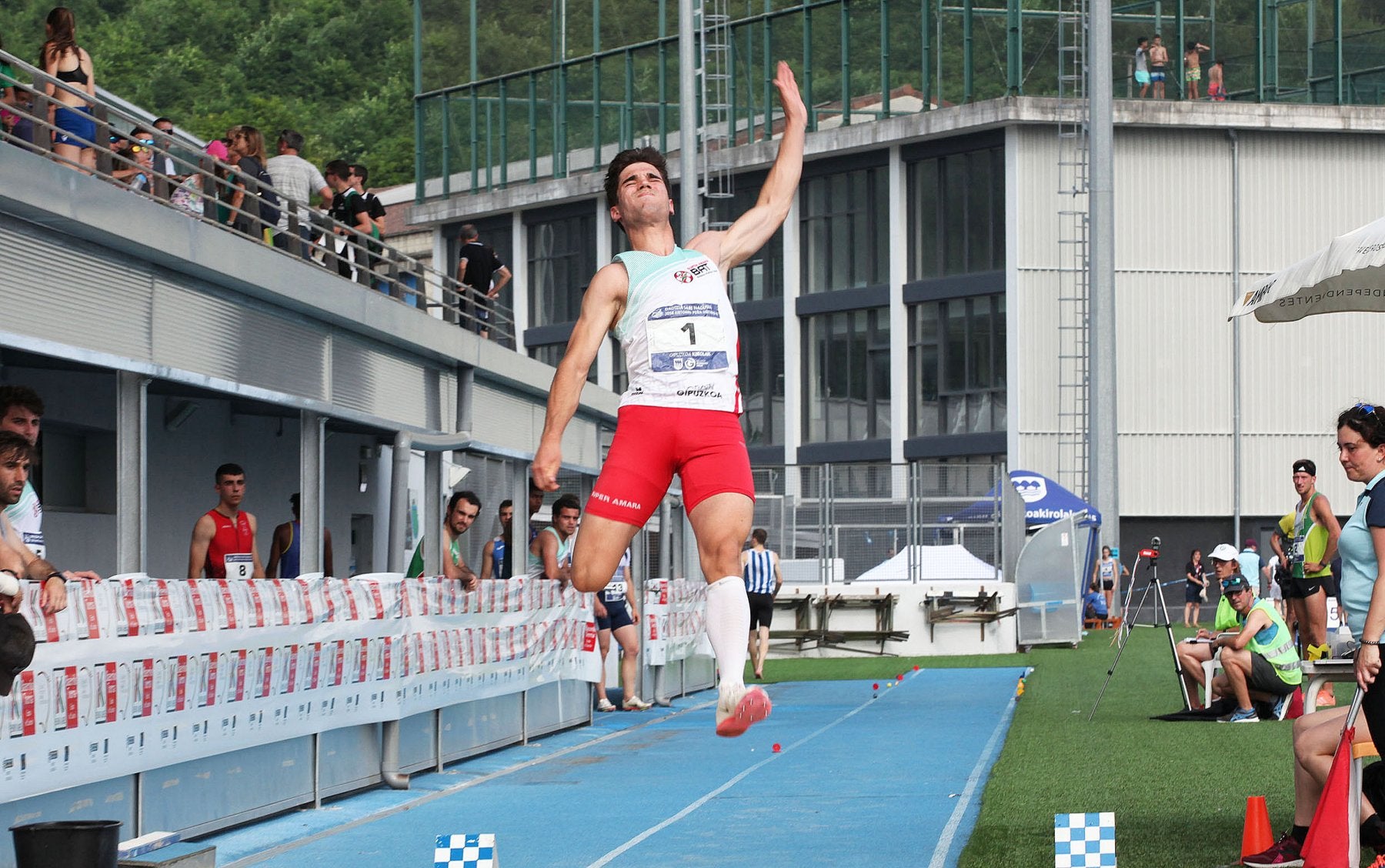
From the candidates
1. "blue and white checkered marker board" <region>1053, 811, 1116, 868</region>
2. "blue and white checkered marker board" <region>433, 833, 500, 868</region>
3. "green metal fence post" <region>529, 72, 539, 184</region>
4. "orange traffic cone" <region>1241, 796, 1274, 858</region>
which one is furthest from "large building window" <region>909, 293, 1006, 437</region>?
"blue and white checkered marker board" <region>433, 833, 500, 868</region>

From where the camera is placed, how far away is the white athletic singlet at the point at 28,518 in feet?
28.4

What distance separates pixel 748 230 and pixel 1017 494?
26.6m

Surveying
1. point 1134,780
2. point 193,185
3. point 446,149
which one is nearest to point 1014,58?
point 446,149

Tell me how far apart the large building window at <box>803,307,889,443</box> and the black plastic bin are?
39.6 metres

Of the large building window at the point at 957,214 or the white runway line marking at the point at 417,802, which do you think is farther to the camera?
the large building window at the point at 957,214

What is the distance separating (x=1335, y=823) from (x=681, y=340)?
3.16m

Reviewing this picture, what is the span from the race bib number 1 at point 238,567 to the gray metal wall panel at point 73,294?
1.37 meters

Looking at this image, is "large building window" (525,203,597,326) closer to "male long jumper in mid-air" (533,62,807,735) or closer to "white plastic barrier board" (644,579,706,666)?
"white plastic barrier board" (644,579,706,666)

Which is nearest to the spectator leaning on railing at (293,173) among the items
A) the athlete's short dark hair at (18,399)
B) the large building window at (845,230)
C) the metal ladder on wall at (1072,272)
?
the athlete's short dark hair at (18,399)

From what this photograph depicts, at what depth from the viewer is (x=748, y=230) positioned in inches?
269

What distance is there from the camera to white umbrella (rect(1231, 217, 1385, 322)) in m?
8.52

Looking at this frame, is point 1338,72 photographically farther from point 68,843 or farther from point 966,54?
point 68,843

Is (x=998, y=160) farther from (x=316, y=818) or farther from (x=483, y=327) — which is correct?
(x=316, y=818)

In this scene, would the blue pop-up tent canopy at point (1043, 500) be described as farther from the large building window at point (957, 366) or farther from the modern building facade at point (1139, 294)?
the large building window at point (957, 366)
